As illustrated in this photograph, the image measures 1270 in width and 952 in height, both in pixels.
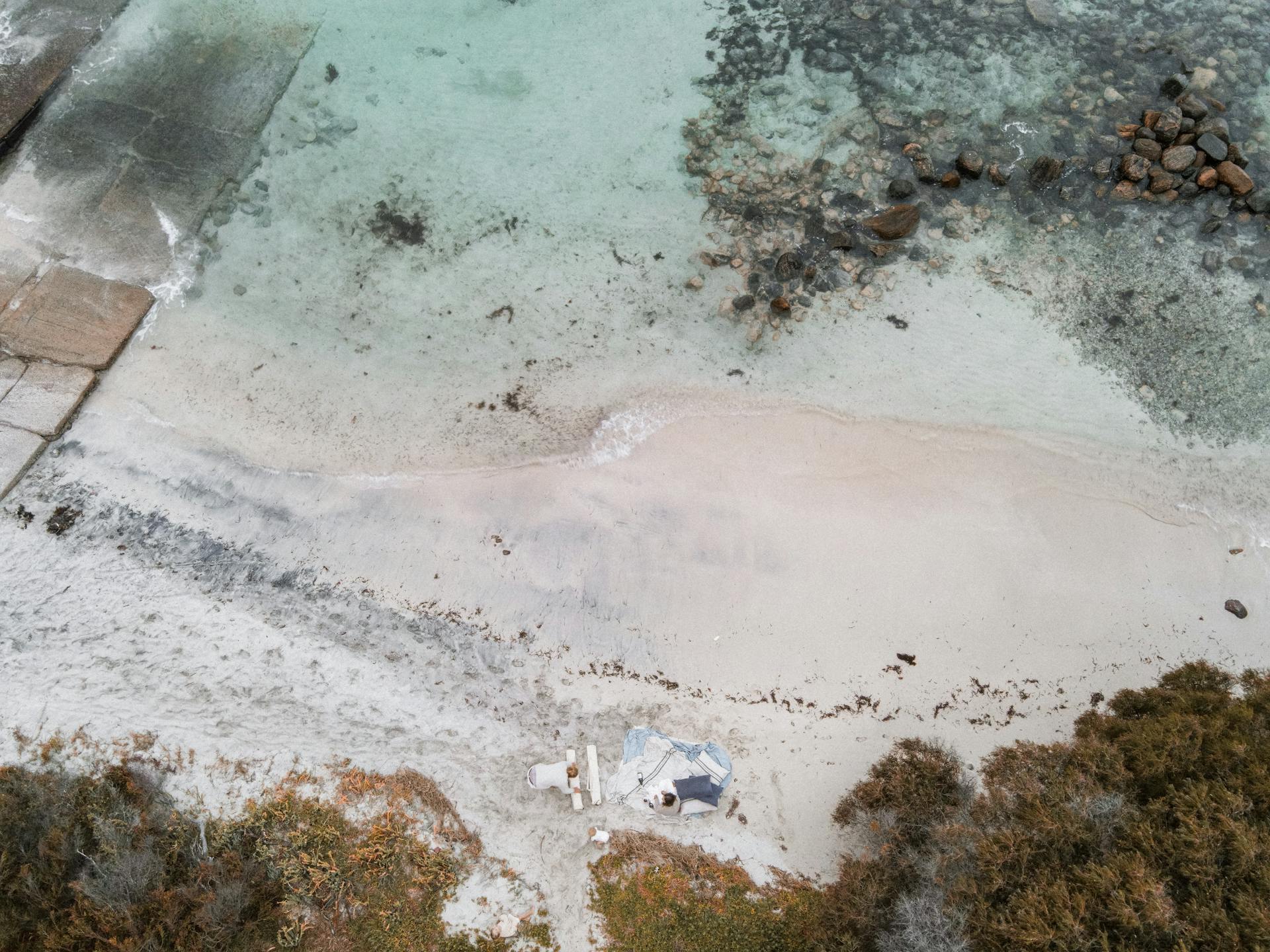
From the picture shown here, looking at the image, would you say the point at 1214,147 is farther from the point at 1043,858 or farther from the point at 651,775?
the point at 651,775

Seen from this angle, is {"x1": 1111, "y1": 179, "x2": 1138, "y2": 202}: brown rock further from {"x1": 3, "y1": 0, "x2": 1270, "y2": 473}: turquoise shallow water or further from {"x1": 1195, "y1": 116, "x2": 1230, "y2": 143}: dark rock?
{"x1": 1195, "y1": 116, "x2": 1230, "y2": 143}: dark rock

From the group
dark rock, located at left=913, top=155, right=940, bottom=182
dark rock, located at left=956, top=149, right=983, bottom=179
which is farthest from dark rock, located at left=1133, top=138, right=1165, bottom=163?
dark rock, located at left=913, top=155, right=940, bottom=182

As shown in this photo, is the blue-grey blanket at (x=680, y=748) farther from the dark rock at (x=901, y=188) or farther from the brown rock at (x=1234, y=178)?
the brown rock at (x=1234, y=178)

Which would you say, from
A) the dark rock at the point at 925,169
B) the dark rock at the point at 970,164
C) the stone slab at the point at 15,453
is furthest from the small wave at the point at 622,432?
the stone slab at the point at 15,453

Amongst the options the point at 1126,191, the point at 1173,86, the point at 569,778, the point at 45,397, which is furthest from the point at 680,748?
the point at 1173,86

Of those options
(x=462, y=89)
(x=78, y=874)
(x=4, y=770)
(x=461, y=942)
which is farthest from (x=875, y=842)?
(x=462, y=89)

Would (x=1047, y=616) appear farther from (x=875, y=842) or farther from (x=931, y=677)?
(x=875, y=842)
